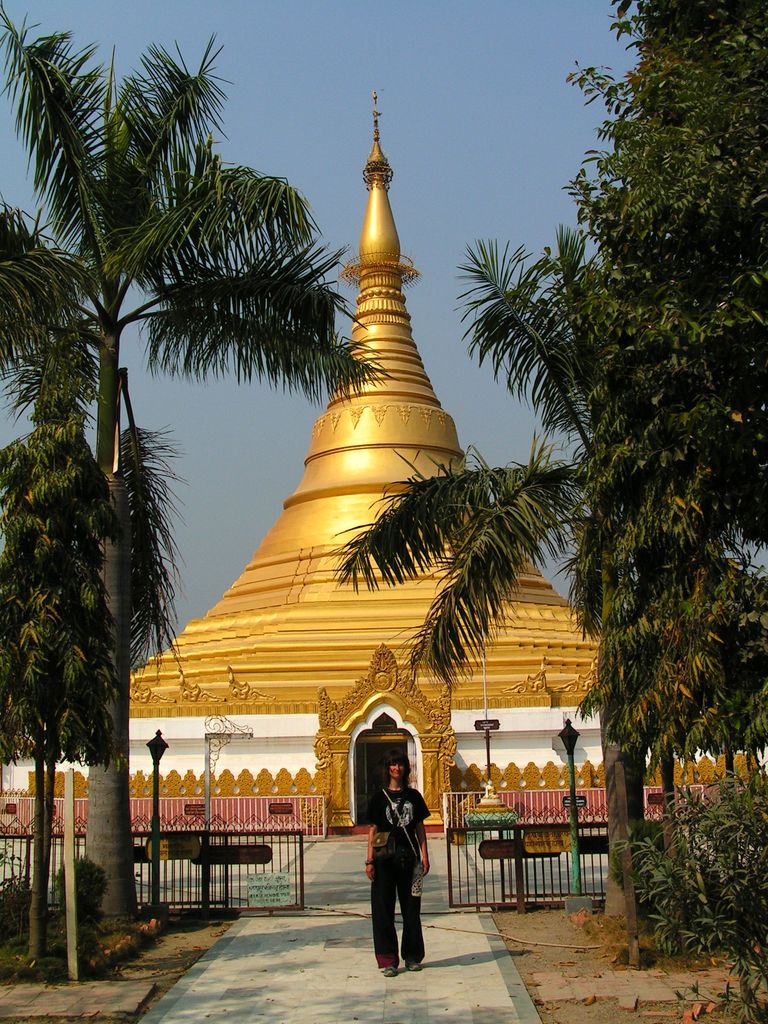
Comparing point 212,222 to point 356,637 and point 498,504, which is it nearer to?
point 498,504

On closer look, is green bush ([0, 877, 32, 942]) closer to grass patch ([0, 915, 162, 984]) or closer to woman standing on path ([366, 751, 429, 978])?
grass patch ([0, 915, 162, 984])

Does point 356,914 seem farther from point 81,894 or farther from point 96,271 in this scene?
point 96,271

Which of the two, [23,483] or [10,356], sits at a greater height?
[10,356]

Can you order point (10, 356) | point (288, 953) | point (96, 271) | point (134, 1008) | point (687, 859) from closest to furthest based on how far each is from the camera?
point (687, 859), point (134, 1008), point (288, 953), point (10, 356), point (96, 271)

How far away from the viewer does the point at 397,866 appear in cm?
893

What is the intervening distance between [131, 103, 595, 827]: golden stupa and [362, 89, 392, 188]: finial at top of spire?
4cm

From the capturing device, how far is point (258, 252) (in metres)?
11.6

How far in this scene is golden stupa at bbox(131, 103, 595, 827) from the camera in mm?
24375

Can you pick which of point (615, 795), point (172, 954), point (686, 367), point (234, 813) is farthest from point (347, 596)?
point (686, 367)

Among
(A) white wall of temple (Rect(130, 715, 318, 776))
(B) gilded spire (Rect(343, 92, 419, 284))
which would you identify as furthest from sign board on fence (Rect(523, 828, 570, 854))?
(B) gilded spire (Rect(343, 92, 419, 284))

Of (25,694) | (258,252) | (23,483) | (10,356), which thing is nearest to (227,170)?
(258,252)

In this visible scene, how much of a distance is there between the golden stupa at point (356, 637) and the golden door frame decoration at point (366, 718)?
0.03m

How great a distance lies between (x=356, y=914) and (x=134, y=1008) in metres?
4.56

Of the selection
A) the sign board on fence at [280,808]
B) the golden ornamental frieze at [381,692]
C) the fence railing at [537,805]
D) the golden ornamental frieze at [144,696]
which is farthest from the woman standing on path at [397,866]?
the golden ornamental frieze at [144,696]
